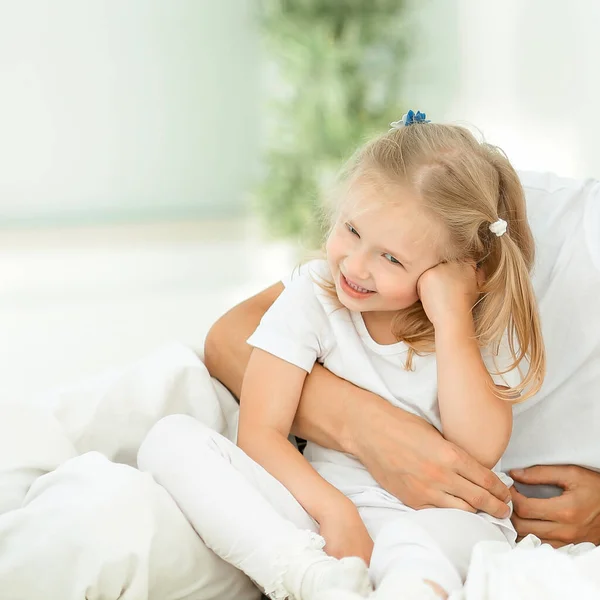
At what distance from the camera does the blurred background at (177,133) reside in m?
3.91

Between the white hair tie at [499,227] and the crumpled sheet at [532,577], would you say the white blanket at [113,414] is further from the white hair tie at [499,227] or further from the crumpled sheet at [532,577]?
the white hair tie at [499,227]

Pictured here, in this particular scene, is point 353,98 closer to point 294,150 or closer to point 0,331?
point 294,150

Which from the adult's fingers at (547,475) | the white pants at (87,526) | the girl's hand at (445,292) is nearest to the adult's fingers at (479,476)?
the adult's fingers at (547,475)

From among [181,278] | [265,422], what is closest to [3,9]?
[181,278]

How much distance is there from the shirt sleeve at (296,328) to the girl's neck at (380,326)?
72mm

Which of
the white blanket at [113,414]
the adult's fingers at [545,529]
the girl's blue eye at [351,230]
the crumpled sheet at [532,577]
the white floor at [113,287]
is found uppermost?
the girl's blue eye at [351,230]

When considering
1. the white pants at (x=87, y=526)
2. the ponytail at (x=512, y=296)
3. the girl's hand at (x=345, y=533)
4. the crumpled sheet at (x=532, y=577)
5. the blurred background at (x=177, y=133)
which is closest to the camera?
the crumpled sheet at (x=532, y=577)

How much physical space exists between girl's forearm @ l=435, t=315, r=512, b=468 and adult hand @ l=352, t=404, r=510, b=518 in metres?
0.03

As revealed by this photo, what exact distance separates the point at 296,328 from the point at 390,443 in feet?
0.80

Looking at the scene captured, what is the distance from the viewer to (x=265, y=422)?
130cm

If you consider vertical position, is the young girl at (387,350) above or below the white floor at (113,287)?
above

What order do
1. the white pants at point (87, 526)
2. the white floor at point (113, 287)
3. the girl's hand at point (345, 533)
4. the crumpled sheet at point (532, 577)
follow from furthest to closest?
1. the white floor at point (113, 287)
2. the girl's hand at point (345, 533)
3. the white pants at point (87, 526)
4. the crumpled sheet at point (532, 577)

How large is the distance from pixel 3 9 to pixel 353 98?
1925 mm

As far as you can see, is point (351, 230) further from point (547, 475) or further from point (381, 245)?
point (547, 475)
